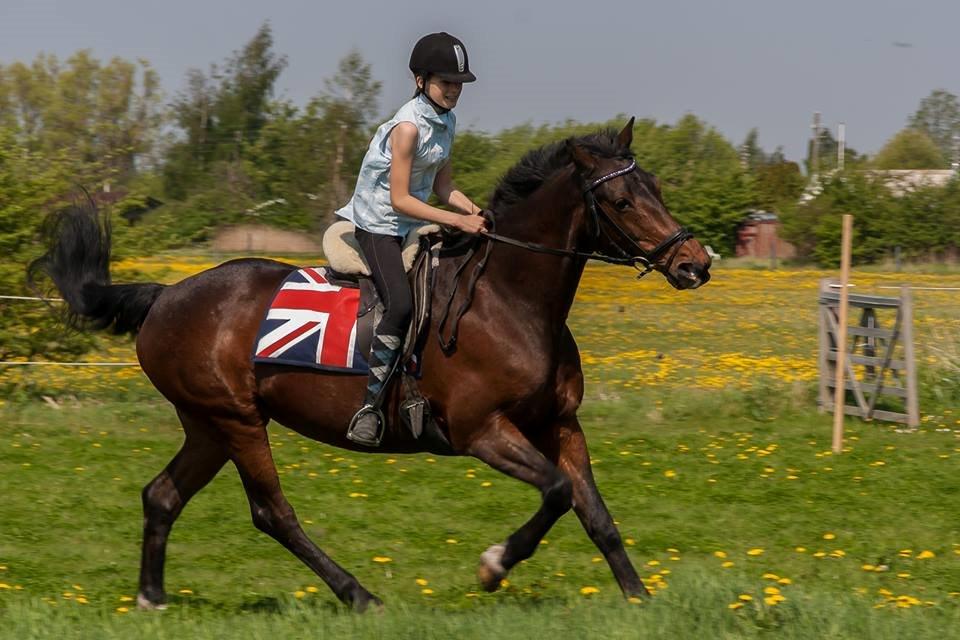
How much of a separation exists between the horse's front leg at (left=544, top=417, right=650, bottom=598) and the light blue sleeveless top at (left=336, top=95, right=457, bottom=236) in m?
1.35

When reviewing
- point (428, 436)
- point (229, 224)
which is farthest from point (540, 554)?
point (229, 224)

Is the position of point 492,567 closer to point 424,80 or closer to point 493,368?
point 493,368

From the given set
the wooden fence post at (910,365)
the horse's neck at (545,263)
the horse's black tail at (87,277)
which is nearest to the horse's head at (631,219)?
the horse's neck at (545,263)

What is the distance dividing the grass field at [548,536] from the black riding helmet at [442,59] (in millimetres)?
2615

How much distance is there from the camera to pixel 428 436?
680cm

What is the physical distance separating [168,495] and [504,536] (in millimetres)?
2633

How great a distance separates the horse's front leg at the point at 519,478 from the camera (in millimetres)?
6320

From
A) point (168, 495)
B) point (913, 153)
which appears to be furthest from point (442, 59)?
point (913, 153)

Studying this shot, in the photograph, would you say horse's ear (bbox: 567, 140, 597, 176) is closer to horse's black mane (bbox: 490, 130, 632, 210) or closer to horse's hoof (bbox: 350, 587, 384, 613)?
horse's black mane (bbox: 490, 130, 632, 210)

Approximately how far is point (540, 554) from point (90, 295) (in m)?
3.23

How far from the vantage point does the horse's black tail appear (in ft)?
25.5

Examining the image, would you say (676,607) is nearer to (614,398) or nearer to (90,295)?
(90,295)

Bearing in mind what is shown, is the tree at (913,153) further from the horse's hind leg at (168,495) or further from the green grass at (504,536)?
the horse's hind leg at (168,495)

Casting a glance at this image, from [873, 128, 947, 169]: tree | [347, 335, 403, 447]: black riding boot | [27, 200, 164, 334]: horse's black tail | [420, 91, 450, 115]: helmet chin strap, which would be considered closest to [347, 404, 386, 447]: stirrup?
[347, 335, 403, 447]: black riding boot
